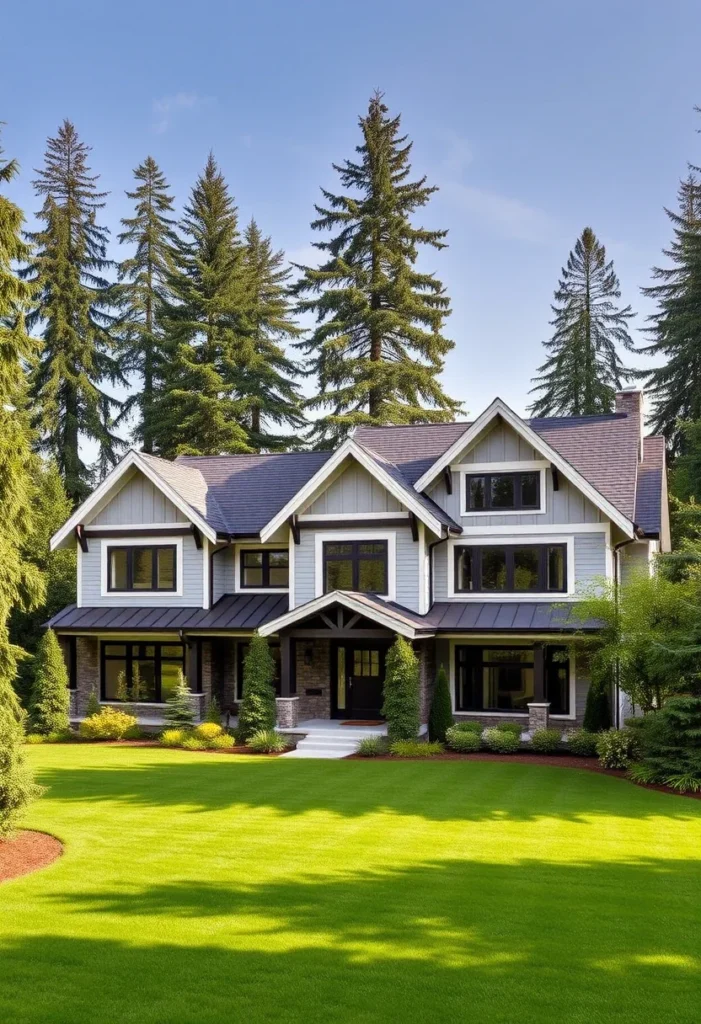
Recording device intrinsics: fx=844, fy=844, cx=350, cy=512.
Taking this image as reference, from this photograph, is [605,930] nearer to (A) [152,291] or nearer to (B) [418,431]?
(B) [418,431]

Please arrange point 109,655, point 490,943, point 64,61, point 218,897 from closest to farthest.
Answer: point 490,943 < point 218,897 < point 64,61 < point 109,655

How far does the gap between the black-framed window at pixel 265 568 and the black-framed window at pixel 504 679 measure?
557cm

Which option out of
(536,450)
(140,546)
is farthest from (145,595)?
(536,450)

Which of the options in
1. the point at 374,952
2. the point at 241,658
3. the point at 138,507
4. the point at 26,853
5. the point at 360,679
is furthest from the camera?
the point at 138,507

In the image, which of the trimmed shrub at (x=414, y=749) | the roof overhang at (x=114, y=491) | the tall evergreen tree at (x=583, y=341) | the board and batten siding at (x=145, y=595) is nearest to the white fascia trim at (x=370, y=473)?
the roof overhang at (x=114, y=491)

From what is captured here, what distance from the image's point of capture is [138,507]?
24.8 m

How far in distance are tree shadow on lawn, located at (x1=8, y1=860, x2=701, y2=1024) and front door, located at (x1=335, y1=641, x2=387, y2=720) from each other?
1322 centimetres

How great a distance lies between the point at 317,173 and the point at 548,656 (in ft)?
83.3

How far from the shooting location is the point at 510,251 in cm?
2091

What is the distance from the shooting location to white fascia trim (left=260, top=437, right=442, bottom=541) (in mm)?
21391

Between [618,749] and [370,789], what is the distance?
5433 millimetres

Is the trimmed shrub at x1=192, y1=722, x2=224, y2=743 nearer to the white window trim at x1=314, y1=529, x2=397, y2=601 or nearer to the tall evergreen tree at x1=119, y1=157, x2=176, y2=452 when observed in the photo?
the white window trim at x1=314, y1=529, x2=397, y2=601

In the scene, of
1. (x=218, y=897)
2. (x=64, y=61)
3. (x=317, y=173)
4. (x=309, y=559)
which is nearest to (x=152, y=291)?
(x=317, y=173)

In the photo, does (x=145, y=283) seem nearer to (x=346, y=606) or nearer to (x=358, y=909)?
(x=346, y=606)
